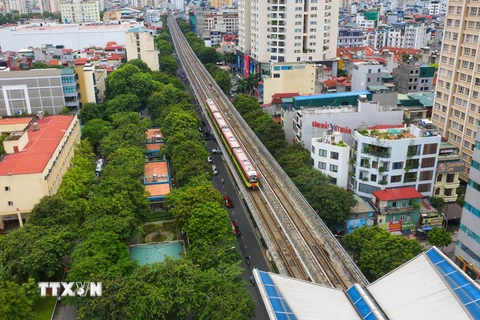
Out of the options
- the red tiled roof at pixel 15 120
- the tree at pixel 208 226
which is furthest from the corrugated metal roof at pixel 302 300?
the red tiled roof at pixel 15 120

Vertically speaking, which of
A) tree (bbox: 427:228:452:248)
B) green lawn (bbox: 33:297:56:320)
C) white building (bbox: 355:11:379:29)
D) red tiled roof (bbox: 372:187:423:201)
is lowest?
green lawn (bbox: 33:297:56:320)

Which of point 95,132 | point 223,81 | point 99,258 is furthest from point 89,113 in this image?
point 99,258

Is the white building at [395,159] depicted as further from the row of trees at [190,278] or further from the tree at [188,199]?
the row of trees at [190,278]

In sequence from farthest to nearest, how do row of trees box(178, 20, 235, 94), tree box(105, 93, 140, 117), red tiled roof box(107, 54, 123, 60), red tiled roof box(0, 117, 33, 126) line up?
red tiled roof box(107, 54, 123, 60)
row of trees box(178, 20, 235, 94)
tree box(105, 93, 140, 117)
red tiled roof box(0, 117, 33, 126)

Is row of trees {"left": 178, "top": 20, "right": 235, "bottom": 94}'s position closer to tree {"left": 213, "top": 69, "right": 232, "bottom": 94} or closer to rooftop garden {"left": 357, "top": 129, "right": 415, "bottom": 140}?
tree {"left": 213, "top": 69, "right": 232, "bottom": 94}

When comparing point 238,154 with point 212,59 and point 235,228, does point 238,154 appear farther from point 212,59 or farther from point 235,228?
point 212,59

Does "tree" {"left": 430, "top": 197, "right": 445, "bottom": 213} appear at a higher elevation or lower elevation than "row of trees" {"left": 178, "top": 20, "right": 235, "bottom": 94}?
lower

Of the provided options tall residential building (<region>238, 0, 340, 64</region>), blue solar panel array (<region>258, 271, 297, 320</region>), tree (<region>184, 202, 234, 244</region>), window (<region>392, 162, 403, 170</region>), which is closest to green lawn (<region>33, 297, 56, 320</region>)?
tree (<region>184, 202, 234, 244</region>)

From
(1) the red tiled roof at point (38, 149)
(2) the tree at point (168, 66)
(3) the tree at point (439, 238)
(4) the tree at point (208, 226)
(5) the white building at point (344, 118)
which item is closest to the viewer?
(4) the tree at point (208, 226)
